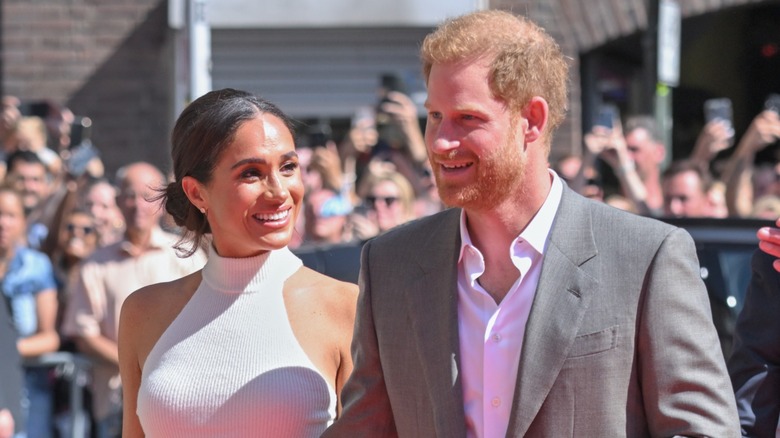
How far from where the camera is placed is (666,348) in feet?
9.29

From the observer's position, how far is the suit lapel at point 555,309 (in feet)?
9.39

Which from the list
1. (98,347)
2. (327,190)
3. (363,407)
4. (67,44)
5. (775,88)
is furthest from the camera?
(775,88)

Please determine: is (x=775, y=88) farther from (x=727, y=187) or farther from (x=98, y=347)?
(x=98, y=347)

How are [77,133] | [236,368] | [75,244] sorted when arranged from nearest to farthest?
1. [236,368]
2. [75,244]
3. [77,133]

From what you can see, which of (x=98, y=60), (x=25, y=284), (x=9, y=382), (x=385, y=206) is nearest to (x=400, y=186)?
(x=385, y=206)

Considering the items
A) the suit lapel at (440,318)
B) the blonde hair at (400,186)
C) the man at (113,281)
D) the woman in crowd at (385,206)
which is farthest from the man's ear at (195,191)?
the blonde hair at (400,186)

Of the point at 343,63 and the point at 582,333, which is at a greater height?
the point at 582,333

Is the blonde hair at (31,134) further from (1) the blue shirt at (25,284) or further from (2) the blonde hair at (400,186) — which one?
(2) the blonde hair at (400,186)

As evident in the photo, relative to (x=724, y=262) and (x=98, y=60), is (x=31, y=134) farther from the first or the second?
(x=724, y=262)

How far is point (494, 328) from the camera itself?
2.97 meters

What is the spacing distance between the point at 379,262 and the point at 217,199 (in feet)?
2.94

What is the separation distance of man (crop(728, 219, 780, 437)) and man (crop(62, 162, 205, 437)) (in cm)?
493

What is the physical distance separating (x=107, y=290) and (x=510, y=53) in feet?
18.3

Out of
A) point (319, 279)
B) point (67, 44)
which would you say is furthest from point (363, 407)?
point (67, 44)
